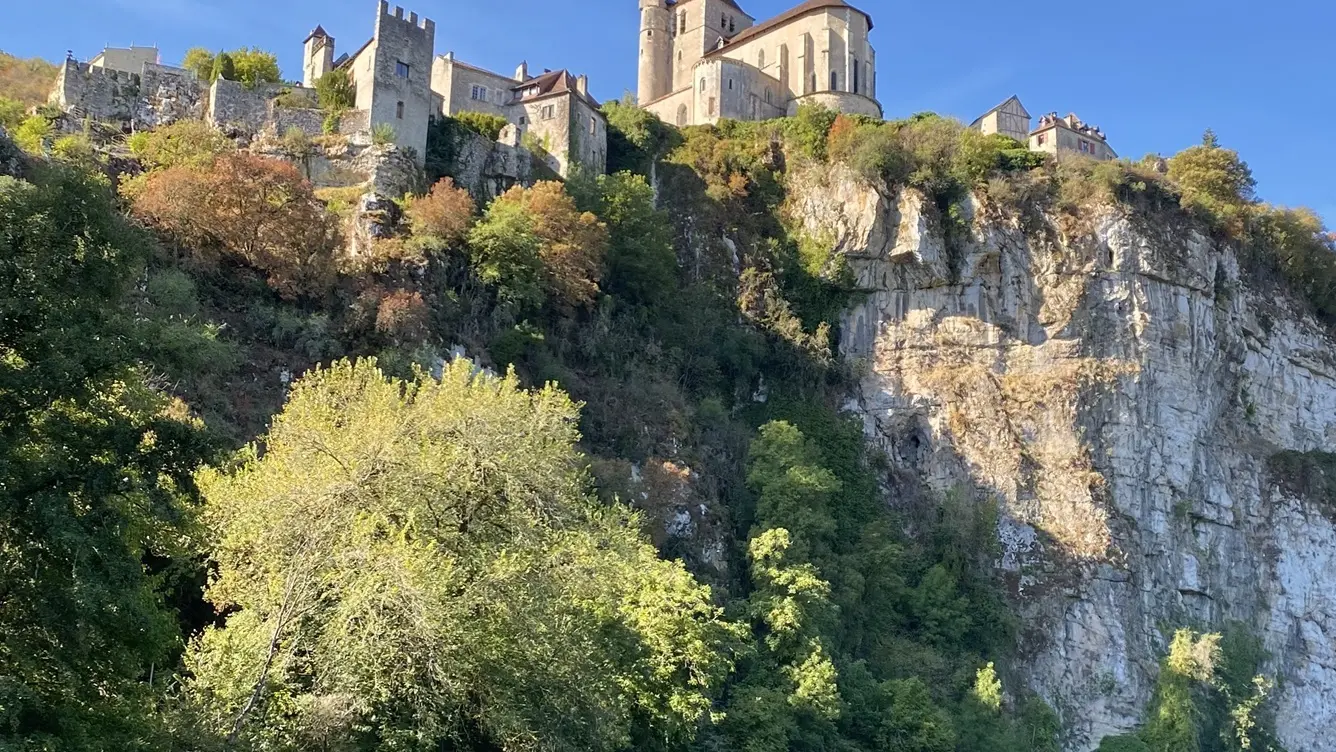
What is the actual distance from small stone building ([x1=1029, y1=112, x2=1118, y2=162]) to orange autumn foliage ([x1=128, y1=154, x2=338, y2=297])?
3887cm

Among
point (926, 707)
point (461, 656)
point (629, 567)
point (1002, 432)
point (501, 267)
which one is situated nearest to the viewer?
point (461, 656)

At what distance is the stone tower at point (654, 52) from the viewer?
2512 inches

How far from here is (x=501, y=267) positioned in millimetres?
36000

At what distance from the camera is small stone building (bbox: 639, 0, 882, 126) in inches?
2184

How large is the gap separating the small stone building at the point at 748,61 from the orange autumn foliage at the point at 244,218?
25.2m

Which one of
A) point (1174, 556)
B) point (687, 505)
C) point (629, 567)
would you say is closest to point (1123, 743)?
point (1174, 556)

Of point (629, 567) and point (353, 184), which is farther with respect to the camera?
point (353, 184)

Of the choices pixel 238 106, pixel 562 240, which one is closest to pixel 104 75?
pixel 238 106

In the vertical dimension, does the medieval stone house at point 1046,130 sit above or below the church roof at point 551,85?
above

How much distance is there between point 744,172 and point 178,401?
90.0 feet

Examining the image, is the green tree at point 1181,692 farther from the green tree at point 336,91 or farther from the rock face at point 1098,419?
the green tree at point 336,91

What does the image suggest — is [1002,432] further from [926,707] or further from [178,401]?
[178,401]

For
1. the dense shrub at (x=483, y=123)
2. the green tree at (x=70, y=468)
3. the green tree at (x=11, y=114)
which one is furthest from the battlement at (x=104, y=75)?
the green tree at (x=70, y=468)

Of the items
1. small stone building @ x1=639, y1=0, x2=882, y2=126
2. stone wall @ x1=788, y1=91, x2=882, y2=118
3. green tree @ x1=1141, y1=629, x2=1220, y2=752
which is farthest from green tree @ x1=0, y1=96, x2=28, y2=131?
green tree @ x1=1141, y1=629, x2=1220, y2=752
